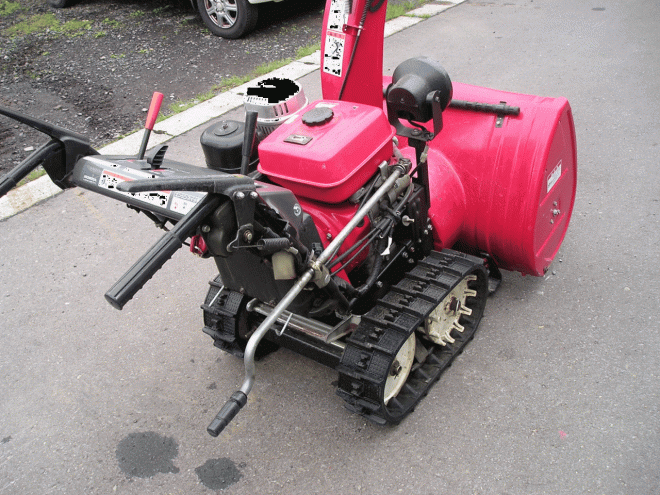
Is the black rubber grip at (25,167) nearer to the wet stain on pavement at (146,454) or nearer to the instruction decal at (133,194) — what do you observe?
the instruction decal at (133,194)

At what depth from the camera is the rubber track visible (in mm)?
2420

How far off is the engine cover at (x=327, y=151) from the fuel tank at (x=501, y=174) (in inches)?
21.7

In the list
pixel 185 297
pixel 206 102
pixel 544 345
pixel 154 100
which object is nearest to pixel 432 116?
pixel 154 100

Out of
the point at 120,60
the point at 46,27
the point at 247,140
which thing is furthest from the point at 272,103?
the point at 46,27

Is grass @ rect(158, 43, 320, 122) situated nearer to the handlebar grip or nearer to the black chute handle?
the black chute handle

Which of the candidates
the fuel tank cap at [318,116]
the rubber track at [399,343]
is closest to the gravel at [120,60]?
the fuel tank cap at [318,116]

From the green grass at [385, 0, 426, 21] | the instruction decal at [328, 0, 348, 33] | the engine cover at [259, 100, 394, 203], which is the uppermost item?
the instruction decal at [328, 0, 348, 33]

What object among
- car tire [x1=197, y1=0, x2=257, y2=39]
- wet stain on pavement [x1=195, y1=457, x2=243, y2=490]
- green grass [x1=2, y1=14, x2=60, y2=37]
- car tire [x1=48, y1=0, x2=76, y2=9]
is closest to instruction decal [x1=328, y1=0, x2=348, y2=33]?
wet stain on pavement [x1=195, y1=457, x2=243, y2=490]

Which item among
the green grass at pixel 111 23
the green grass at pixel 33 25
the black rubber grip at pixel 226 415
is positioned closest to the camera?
the black rubber grip at pixel 226 415

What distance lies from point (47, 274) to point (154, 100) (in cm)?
211

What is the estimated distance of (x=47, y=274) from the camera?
152 inches

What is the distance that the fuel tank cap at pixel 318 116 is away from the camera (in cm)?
240

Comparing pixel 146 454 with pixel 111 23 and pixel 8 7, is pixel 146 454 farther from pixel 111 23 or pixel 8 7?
pixel 8 7

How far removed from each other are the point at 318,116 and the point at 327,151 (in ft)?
0.76
